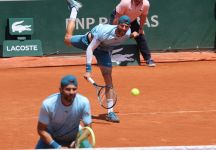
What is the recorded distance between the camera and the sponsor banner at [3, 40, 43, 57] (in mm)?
15633

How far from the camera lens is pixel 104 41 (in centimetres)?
916

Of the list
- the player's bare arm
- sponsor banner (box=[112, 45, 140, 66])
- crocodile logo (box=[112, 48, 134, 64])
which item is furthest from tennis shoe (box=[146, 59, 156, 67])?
the player's bare arm

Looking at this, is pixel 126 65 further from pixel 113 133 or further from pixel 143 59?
pixel 113 133

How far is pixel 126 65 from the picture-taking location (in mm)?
15125

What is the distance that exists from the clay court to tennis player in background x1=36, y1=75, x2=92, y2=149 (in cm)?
→ 181

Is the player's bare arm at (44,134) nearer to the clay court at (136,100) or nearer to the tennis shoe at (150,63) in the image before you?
the clay court at (136,100)

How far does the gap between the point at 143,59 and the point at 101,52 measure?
6.07 metres

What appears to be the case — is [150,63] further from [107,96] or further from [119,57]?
[107,96]

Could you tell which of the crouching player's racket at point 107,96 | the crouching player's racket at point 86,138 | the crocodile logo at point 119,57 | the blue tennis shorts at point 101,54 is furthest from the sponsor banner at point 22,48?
the crouching player's racket at point 86,138

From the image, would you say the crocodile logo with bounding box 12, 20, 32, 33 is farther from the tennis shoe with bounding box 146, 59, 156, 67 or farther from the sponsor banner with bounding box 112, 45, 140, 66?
the tennis shoe with bounding box 146, 59, 156, 67

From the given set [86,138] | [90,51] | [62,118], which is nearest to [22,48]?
[90,51]

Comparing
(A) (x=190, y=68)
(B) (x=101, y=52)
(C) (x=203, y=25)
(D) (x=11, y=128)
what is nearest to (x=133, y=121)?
(B) (x=101, y=52)

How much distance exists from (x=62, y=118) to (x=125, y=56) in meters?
9.13

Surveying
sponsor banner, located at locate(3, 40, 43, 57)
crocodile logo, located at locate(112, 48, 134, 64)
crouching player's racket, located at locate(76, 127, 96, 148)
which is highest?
sponsor banner, located at locate(3, 40, 43, 57)
